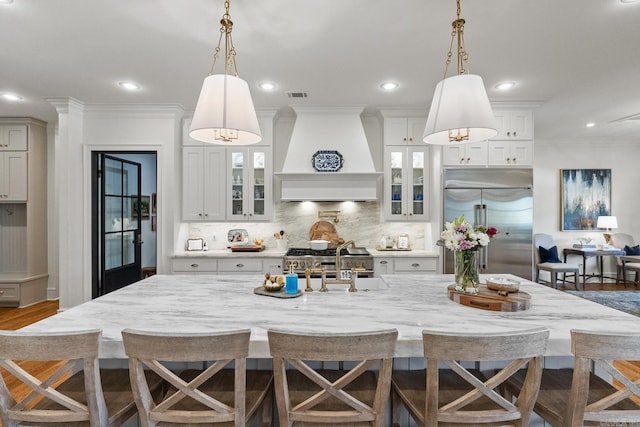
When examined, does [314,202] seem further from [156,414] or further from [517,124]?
[156,414]

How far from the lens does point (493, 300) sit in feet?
5.95

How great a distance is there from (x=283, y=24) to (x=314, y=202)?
264 cm

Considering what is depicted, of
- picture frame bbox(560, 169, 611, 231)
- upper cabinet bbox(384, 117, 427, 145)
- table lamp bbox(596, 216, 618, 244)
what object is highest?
upper cabinet bbox(384, 117, 427, 145)

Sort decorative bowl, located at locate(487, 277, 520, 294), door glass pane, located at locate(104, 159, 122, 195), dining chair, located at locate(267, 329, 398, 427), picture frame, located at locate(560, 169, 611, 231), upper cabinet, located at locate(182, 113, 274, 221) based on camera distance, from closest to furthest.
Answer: dining chair, located at locate(267, 329, 398, 427) < decorative bowl, located at locate(487, 277, 520, 294) < upper cabinet, located at locate(182, 113, 274, 221) < door glass pane, located at locate(104, 159, 122, 195) < picture frame, located at locate(560, 169, 611, 231)

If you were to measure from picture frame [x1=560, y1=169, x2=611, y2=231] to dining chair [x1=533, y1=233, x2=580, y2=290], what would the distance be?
56 centimetres

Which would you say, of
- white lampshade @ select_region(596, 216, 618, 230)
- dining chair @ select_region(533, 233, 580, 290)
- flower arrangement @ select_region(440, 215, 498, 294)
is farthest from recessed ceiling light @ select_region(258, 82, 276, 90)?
white lampshade @ select_region(596, 216, 618, 230)

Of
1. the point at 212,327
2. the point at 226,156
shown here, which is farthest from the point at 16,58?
the point at 212,327

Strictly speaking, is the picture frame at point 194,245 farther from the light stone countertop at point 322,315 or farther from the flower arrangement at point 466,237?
the flower arrangement at point 466,237

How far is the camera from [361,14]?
2.36m

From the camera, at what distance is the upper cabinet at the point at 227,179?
4.44 m

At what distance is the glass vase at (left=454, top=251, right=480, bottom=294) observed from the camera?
1997mm

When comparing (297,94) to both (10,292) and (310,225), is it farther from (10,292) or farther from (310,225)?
(10,292)

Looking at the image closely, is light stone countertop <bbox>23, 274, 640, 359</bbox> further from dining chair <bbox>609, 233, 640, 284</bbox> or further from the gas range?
dining chair <bbox>609, 233, 640, 284</bbox>

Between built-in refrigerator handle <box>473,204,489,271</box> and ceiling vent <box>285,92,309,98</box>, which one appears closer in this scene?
ceiling vent <box>285,92,309,98</box>
